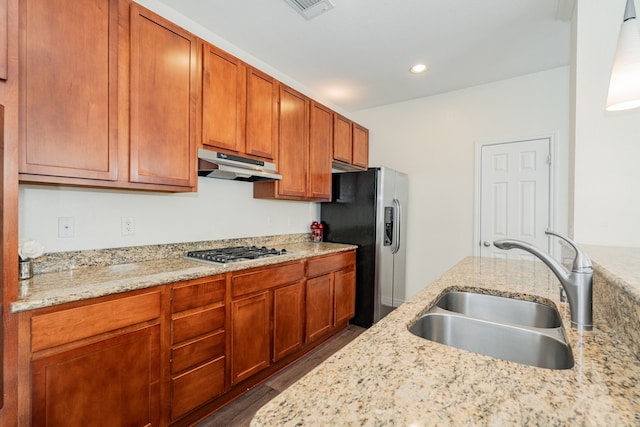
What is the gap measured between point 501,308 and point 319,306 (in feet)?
5.38

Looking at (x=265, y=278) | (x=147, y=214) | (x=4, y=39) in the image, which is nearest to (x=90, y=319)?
(x=147, y=214)

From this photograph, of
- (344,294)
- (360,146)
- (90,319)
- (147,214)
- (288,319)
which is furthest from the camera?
(360,146)

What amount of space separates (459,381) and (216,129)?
2014 mm

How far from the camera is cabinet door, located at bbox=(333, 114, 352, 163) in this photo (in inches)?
132

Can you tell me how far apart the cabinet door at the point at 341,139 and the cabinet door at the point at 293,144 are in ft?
1.72

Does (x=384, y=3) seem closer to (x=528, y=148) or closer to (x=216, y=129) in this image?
(x=216, y=129)

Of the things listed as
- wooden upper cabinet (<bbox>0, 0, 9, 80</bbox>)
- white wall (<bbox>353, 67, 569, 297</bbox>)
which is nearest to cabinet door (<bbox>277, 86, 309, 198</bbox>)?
white wall (<bbox>353, 67, 569, 297</bbox>)

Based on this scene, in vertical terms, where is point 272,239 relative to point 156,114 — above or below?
below

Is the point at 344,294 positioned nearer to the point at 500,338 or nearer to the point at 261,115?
the point at 261,115

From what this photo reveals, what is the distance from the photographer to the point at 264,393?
205cm

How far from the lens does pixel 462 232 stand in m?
3.39

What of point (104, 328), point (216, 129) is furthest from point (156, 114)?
point (104, 328)

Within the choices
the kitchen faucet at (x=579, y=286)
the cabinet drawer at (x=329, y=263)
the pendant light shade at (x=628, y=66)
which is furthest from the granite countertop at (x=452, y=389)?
the cabinet drawer at (x=329, y=263)

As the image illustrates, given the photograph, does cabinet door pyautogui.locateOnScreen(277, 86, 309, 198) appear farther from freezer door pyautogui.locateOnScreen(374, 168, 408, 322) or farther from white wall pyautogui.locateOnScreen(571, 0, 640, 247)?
white wall pyautogui.locateOnScreen(571, 0, 640, 247)
